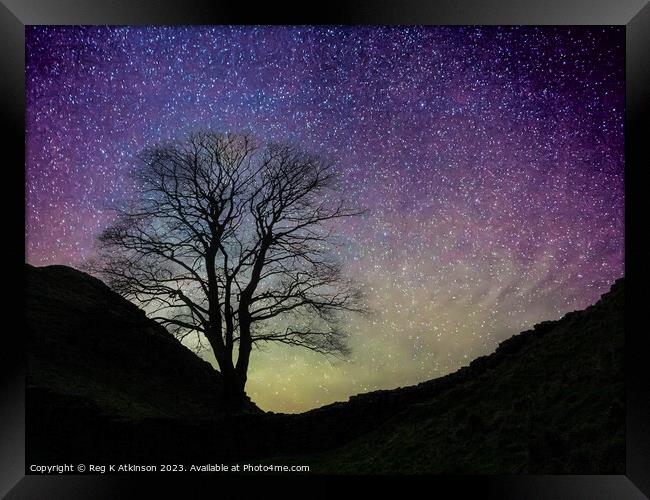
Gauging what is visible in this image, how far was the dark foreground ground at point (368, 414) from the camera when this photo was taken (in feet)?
16.7

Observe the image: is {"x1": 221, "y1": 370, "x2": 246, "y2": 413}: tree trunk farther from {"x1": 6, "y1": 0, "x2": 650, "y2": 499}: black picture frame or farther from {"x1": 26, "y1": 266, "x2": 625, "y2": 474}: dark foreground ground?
{"x1": 6, "y1": 0, "x2": 650, "y2": 499}: black picture frame

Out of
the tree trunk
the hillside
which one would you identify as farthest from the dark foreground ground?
the tree trunk

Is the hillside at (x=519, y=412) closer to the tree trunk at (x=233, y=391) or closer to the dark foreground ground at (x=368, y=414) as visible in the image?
the dark foreground ground at (x=368, y=414)

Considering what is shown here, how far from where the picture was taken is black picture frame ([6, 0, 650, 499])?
4730mm
